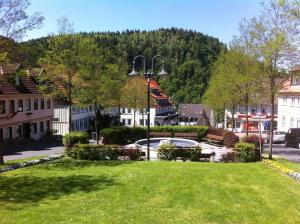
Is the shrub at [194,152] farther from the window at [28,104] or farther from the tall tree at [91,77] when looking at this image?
the window at [28,104]

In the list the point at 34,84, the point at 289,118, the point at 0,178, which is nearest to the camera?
the point at 0,178

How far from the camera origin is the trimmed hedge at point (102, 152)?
24906mm

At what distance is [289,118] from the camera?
56531 millimetres

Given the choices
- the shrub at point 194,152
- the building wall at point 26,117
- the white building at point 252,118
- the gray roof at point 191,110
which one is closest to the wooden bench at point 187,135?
the shrub at point 194,152

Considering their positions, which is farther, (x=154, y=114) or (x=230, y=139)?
(x=154, y=114)

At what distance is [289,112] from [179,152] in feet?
120

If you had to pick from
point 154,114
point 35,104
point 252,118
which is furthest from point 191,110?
point 35,104

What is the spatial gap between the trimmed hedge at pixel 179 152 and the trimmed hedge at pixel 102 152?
172 cm

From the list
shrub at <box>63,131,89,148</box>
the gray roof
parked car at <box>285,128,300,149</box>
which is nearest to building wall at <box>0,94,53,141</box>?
shrub at <box>63,131,89,148</box>

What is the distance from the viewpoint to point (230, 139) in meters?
33.9

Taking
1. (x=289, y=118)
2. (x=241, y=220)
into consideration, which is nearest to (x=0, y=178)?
(x=241, y=220)

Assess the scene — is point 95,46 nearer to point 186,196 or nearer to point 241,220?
point 186,196

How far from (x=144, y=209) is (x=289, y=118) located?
4904 cm

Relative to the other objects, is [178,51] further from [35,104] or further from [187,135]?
[187,135]
